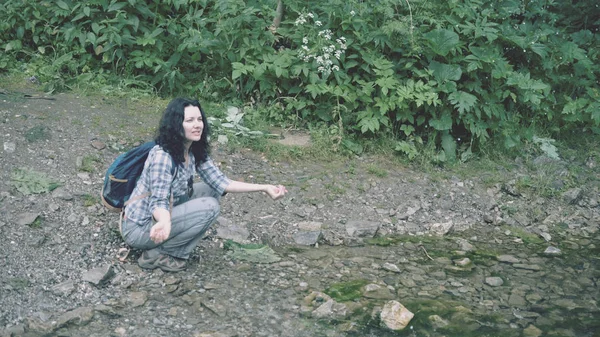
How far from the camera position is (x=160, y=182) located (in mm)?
4078

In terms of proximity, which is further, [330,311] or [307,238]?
[307,238]

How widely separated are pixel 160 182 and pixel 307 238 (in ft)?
5.24

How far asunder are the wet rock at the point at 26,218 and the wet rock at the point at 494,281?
3242 mm

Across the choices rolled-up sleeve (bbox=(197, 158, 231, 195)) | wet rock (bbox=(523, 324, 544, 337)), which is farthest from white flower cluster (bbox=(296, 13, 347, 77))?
wet rock (bbox=(523, 324, 544, 337))

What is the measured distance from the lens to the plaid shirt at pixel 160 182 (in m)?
4.08

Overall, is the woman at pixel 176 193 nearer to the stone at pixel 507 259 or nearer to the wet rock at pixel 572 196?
the stone at pixel 507 259

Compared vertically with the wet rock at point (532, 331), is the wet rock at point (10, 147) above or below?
below

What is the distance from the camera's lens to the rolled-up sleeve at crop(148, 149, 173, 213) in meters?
4.08

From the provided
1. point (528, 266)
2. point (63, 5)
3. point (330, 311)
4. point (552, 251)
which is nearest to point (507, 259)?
point (528, 266)

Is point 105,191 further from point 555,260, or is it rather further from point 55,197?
point 555,260

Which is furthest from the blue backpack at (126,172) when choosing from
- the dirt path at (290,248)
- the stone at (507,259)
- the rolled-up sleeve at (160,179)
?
the stone at (507,259)

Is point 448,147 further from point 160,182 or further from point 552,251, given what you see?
point 160,182

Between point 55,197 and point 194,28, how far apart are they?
2690 millimetres

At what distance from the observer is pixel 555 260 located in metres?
5.32
